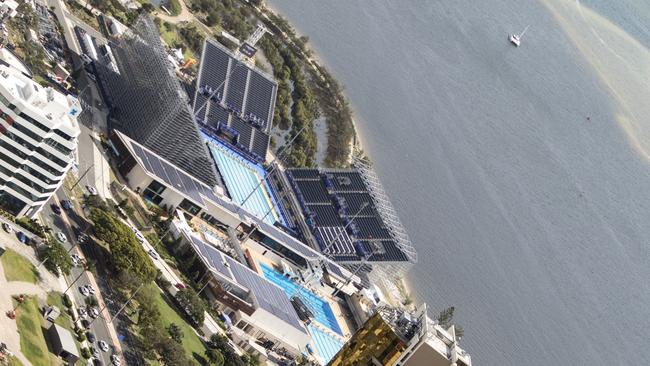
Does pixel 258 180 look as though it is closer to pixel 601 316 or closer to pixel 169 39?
pixel 169 39

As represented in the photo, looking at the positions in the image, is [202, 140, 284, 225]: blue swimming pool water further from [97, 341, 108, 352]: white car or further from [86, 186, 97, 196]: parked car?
[97, 341, 108, 352]: white car

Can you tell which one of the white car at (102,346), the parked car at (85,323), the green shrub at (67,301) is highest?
the green shrub at (67,301)

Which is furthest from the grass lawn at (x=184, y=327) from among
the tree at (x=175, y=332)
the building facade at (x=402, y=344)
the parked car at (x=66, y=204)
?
the building facade at (x=402, y=344)

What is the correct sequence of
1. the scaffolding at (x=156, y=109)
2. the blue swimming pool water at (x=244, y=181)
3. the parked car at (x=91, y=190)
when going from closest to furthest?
the parked car at (x=91, y=190) → the scaffolding at (x=156, y=109) → the blue swimming pool water at (x=244, y=181)

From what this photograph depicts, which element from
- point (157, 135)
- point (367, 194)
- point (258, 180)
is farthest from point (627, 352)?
point (157, 135)

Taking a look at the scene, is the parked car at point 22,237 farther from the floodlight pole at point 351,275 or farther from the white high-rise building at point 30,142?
the floodlight pole at point 351,275

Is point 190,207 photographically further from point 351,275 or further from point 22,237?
point 22,237
